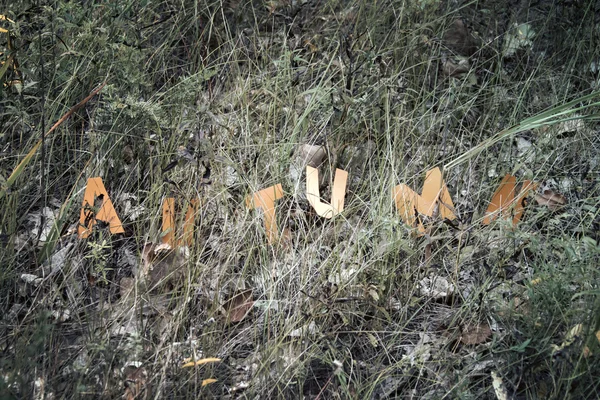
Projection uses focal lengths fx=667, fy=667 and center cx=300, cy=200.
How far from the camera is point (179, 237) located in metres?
2.16

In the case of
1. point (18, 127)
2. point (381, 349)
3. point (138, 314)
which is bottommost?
point (381, 349)

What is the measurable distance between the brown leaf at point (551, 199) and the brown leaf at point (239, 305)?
1.13 meters

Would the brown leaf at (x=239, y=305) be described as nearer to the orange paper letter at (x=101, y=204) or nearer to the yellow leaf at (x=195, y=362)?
the yellow leaf at (x=195, y=362)

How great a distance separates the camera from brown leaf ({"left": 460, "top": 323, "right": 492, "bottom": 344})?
1971 millimetres

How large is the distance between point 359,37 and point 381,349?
1.34 m

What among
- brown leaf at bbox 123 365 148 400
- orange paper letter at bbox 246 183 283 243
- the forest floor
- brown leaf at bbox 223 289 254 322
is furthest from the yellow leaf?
orange paper letter at bbox 246 183 283 243

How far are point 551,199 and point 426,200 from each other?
48 centimetres

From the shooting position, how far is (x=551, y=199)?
96.6 inches

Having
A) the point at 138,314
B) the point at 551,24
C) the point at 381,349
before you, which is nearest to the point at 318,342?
the point at 381,349

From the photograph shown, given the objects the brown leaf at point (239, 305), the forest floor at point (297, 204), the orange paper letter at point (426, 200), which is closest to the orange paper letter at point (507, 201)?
the forest floor at point (297, 204)

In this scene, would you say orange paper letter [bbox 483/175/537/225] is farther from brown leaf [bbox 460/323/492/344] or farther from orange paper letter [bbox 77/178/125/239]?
orange paper letter [bbox 77/178/125/239]

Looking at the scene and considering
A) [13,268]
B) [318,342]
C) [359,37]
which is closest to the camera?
[318,342]

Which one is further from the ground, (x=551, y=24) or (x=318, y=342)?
(x=551, y=24)

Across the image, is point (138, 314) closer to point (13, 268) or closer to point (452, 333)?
point (13, 268)
